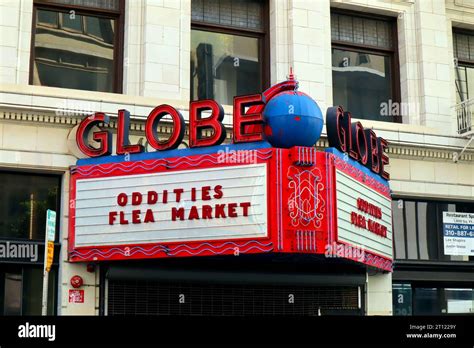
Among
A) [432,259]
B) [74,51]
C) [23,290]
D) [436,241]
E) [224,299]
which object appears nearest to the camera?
[23,290]

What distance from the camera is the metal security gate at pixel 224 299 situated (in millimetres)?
17500

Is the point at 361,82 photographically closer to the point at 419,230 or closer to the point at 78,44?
the point at 419,230

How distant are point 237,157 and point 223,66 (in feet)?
16.6

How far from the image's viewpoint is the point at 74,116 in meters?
17.7

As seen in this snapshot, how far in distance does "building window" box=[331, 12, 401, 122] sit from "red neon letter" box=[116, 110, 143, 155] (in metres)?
6.73

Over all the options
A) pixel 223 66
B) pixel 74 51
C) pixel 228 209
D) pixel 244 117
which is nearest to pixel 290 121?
pixel 244 117

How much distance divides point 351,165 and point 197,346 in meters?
9.26

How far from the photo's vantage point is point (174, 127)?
16.5m

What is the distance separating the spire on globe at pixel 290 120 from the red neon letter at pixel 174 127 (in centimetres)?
184

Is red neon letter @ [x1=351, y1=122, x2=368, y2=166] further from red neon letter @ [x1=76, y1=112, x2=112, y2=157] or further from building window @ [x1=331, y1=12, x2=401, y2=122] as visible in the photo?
red neon letter @ [x1=76, y1=112, x2=112, y2=157]

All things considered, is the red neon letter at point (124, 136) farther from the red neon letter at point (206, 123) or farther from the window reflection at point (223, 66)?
the window reflection at point (223, 66)

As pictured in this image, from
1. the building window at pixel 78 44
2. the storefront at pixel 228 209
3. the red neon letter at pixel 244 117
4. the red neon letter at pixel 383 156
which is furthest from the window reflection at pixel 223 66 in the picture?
the red neon letter at pixel 244 117

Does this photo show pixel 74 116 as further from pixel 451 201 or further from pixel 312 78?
pixel 451 201

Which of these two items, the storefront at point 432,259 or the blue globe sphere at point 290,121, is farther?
the storefront at point 432,259
